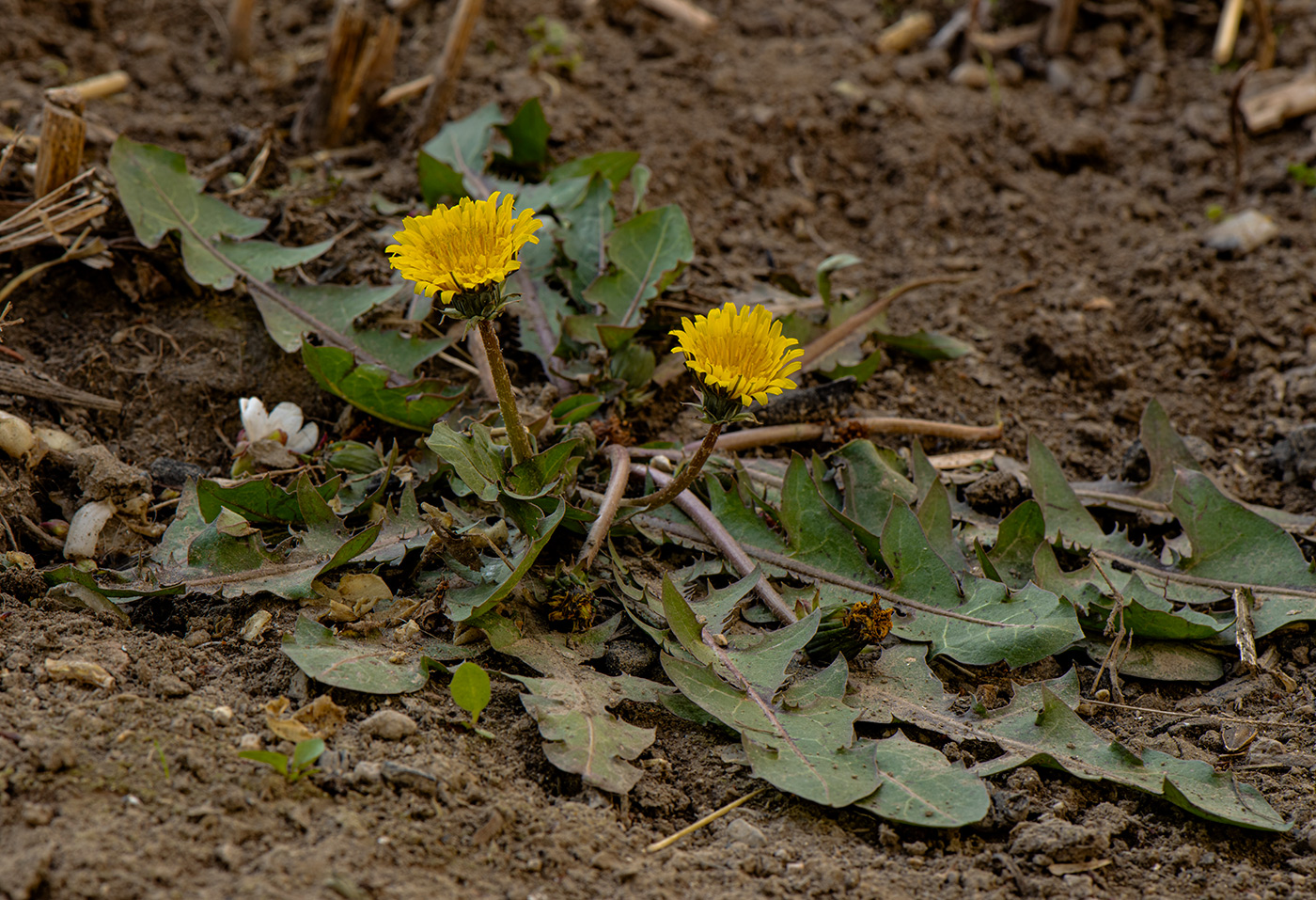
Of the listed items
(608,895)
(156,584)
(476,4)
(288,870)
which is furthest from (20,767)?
(476,4)

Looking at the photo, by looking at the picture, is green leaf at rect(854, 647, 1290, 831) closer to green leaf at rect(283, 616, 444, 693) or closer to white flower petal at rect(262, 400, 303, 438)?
green leaf at rect(283, 616, 444, 693)

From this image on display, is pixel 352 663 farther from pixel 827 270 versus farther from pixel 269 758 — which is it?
pixel 827 270

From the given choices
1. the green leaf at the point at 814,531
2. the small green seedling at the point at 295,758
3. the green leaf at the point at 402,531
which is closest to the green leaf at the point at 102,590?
the green leaf at the point at 402,531

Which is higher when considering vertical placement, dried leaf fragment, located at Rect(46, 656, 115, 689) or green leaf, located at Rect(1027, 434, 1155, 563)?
green leaf, located at Rect(1027, 434, 1155, 563)

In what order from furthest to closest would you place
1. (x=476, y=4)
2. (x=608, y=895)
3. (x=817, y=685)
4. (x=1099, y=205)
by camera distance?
(x=1099, y=205), (x=476, y=4), (x=817, y=685), (x=608, y=895)

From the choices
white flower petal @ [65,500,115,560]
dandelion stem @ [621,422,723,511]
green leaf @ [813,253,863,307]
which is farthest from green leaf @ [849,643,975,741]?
white flower petal @ [65,500,115,560]

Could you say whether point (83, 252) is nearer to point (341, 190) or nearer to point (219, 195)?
point (219, 195)
